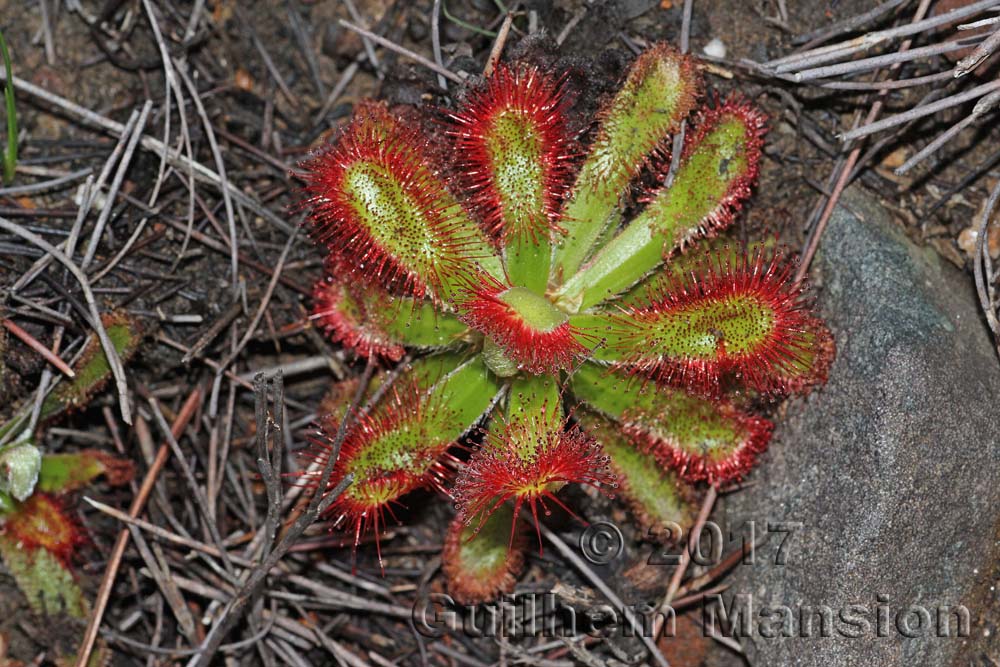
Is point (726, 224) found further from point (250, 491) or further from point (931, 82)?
point (250, 491)

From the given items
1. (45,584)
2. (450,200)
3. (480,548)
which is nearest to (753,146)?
(450,200)

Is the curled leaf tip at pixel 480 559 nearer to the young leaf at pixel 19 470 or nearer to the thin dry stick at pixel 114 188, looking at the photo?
the young leaf at pixel 19 470

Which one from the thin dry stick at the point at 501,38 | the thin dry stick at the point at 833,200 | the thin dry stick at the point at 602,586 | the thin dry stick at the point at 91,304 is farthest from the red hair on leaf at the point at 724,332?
the thin dry stick at the point at 91,304

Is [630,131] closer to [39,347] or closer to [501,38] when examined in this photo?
[501,38]

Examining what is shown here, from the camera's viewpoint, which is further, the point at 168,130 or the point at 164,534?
the point at 168,130

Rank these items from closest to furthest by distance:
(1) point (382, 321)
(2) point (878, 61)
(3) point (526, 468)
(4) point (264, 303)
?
1. (3) point (526, 468)
2. (2) point (878, 61)
3. (1) point (382, 321)
4. (4) point (264, 303)

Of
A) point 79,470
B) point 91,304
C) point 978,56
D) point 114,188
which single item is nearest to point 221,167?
point 114,188

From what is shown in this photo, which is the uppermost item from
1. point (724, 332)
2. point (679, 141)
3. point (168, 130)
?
point (679, 141)

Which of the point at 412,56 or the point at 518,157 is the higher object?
→ the point at 412,56
